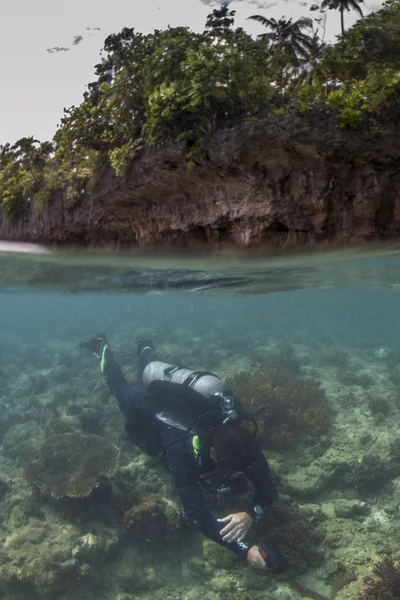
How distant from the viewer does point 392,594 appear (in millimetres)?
7402

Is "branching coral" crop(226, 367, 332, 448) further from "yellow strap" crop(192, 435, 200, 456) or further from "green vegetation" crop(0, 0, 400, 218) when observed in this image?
"green vegetation" crop(0, 0, 400, 218)

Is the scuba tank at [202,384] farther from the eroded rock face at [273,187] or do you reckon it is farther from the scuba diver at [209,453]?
the eroded rock face at [273,187]

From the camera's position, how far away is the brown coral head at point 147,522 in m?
9.33

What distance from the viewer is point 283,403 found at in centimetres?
1454

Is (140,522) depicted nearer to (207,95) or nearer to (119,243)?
(119,243)

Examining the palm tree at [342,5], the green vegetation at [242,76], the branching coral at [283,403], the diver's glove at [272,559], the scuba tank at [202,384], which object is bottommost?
the diver's glove at [272,559]

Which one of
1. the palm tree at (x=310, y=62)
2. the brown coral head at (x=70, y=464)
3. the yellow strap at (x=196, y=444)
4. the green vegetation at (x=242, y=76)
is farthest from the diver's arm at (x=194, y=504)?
the palm tree at (x=310, y=62)

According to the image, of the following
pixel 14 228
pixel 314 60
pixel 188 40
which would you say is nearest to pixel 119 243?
pixel 14 228

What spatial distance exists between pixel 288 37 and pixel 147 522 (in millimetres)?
9747

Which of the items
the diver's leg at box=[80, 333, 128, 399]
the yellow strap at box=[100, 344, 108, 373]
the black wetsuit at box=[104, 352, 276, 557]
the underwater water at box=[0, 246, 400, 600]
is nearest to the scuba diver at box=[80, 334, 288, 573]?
the black wetsuit at box=[104, 352, 276, 557]

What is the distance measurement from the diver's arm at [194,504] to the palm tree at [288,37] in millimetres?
7369

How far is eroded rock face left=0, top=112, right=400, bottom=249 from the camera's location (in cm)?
389

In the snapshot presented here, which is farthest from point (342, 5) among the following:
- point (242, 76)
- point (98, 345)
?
point (98, 345)

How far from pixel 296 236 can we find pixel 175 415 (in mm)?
6765
